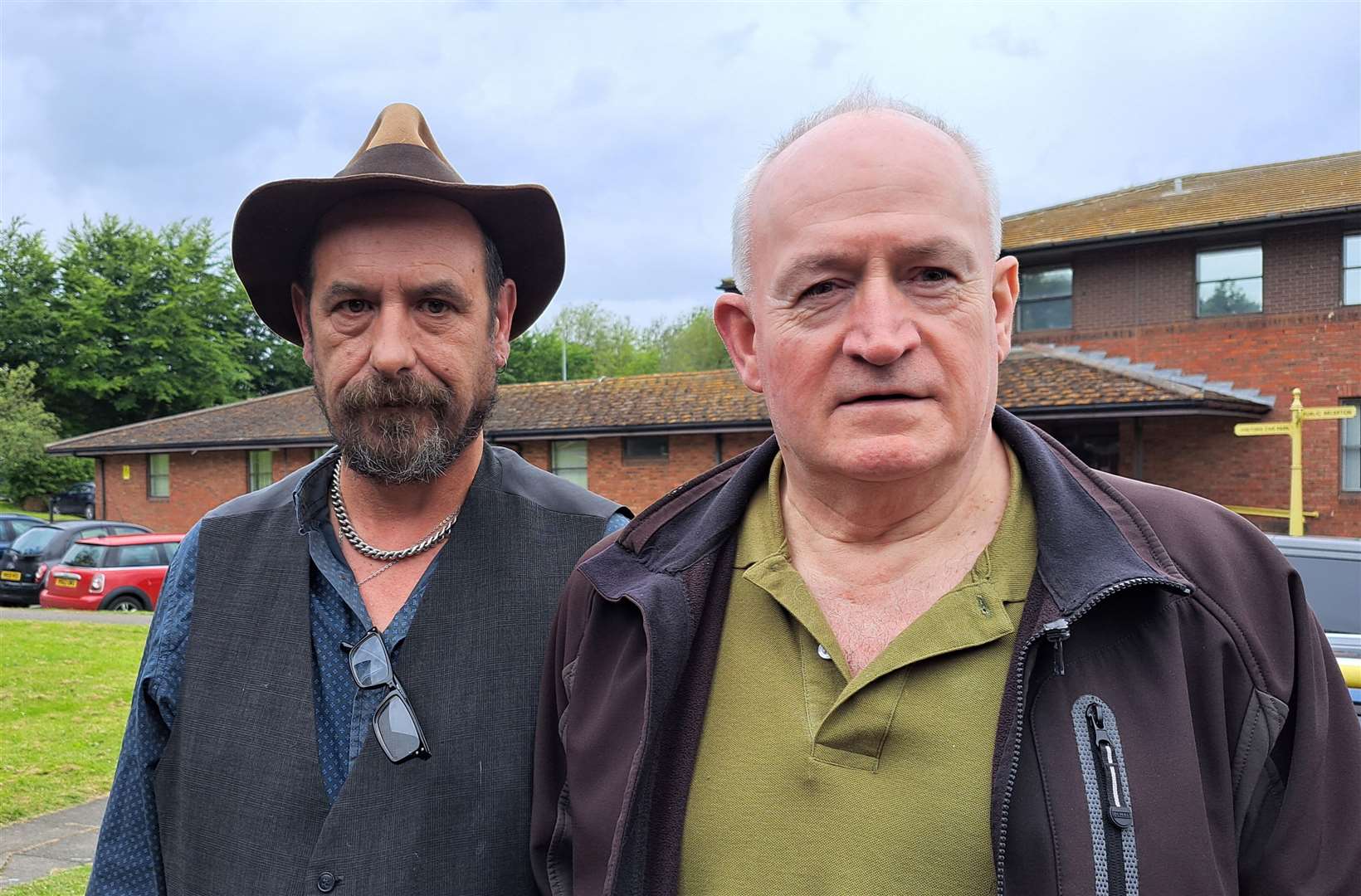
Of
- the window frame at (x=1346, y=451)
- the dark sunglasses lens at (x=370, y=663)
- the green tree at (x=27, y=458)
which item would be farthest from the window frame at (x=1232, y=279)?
the green tree at (x=27, y=458)

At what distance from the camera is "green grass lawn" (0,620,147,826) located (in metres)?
5.62

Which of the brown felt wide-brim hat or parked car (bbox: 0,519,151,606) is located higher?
the brown felt wide-brim hat

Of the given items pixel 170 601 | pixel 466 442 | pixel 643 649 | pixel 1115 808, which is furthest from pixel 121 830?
pixel 1115 808

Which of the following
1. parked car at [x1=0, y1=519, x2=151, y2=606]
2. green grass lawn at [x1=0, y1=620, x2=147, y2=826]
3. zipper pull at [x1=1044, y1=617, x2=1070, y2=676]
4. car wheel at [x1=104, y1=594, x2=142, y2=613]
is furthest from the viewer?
parked car at [x1=0, y1=519, x2=151, y2=606]

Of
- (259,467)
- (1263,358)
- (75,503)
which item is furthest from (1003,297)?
(75,503)

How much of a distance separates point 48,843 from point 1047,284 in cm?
1816

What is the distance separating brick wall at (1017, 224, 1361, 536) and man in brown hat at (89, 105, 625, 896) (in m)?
15.8

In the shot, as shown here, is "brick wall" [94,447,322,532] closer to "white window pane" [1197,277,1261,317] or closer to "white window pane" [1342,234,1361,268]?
"white window pane" [1197,277,1261,317]

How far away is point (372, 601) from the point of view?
2.07 m

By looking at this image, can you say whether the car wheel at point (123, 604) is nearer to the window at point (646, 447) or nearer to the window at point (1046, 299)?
the window at point (646, 447)

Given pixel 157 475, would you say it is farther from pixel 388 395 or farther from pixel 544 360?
Answer: pixel 544 360

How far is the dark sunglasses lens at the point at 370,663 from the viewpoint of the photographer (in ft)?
6.23

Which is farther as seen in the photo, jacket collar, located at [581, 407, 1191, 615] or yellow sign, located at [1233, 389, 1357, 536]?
yellow sign, located at [1233, 389, 1357, 536]

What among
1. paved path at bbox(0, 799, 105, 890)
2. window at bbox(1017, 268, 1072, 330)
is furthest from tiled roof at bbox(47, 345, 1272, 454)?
paved path at bbox(0, 799, 105, 890)
